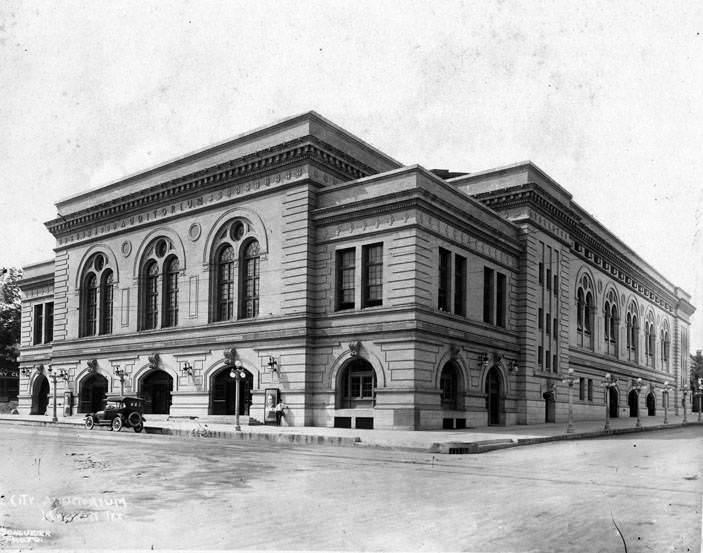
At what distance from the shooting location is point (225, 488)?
13.4m

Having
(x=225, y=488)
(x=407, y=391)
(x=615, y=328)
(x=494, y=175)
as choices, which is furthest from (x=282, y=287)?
(x=615, y=328)

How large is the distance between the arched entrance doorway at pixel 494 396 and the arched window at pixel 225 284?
15.1 meters

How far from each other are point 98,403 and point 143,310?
27.4 feet

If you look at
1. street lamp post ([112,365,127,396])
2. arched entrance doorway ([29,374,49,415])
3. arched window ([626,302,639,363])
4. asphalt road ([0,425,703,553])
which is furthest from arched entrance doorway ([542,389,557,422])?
arched entrance doorway ([29,374,49,415])

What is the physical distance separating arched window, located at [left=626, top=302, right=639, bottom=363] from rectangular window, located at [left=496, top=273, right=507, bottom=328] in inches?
1131

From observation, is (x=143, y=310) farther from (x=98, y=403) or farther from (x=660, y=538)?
(x=660, y=538)

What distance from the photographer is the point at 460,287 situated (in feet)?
122

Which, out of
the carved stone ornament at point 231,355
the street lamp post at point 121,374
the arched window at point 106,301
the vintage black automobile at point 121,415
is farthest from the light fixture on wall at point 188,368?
the arched window at point 106,301

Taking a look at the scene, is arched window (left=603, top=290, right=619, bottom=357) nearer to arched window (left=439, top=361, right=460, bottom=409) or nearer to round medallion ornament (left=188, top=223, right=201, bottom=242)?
arched window (left=439, top=361, right=460, bottom=409)

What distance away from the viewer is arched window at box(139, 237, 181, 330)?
1711 inches

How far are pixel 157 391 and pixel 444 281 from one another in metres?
20.2

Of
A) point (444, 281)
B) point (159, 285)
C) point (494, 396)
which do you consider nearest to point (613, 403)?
point (494, 396)

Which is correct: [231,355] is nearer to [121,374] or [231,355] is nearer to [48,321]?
[121,374]

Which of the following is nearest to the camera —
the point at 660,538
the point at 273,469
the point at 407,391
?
the point at 660,538
